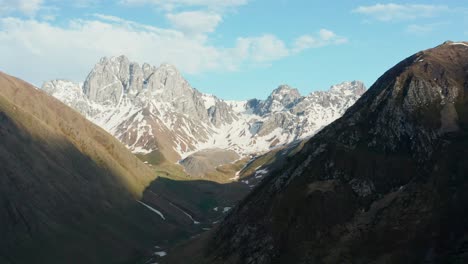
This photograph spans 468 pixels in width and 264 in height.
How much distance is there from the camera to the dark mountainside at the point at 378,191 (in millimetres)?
87500

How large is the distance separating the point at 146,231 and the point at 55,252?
2089 inches

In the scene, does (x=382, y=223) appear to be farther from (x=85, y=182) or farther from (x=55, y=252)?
(x=85, y=182)

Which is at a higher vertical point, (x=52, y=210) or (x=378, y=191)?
(x=52, y=210)

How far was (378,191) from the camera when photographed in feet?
340

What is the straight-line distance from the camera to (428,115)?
117250 millimetres

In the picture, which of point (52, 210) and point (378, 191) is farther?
point (52, 210)

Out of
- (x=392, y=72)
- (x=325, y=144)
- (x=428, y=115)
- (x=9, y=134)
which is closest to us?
(x=428, y=115)

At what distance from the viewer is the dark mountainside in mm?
87500

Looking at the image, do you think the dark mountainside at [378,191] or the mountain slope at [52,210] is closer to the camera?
the dark mountainside at [378,191]

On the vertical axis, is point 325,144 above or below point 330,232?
above

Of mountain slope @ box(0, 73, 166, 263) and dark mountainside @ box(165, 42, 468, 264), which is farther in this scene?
mountain slope @ box(0, 73, 166, 263)

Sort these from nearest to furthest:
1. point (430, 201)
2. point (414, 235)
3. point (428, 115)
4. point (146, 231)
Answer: point (414, 235) → point (430, 201) → point (428, 115) → point (146, 231)

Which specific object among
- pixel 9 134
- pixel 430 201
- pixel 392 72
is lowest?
pixel 430 201

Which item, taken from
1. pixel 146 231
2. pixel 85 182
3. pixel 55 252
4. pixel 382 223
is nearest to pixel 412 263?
pixel 382 223
